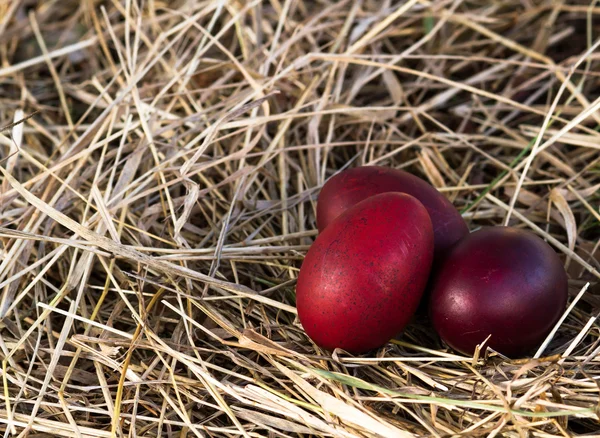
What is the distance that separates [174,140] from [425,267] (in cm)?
99

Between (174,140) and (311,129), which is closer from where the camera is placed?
(174,140)

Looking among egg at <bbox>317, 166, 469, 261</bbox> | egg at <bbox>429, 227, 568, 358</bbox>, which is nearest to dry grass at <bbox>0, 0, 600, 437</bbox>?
egg at <bbox>429, 227, 568, 358</bbox>

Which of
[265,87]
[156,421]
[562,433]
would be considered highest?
[265,87]

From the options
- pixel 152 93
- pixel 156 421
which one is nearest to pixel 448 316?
pixel 156 421

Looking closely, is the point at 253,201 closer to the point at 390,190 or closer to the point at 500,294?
the point at 390,190

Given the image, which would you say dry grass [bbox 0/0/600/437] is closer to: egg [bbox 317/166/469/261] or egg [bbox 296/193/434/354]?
egg [bbox 296/193/434/354]

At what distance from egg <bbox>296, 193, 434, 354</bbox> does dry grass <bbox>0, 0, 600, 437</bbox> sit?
10cm

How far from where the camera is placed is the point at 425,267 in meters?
1.64

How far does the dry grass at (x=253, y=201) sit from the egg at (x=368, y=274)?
0.10m

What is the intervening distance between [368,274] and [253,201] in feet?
2.39

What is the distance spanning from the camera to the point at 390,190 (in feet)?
5.97

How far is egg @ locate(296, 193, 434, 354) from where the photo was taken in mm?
1572

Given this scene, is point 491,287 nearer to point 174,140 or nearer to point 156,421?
point 156,421

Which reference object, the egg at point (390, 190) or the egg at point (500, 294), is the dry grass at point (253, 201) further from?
the egg at point (390, 190)
